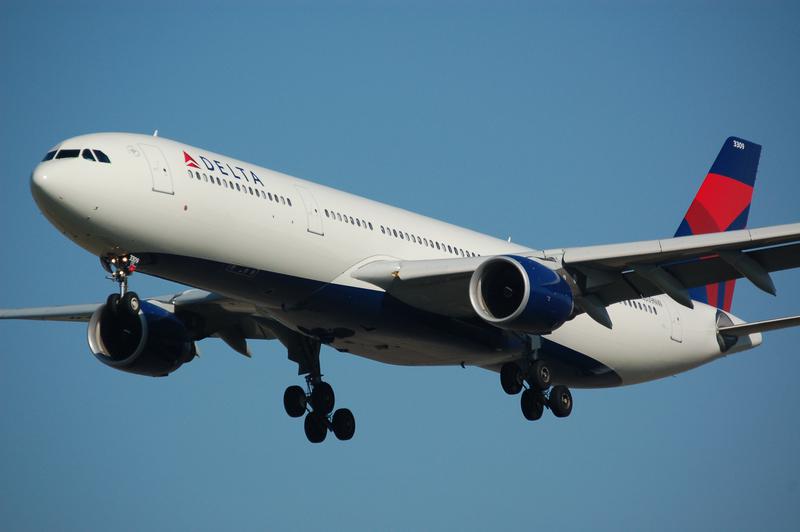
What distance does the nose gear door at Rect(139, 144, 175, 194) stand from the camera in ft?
93.6

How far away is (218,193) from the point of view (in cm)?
2934

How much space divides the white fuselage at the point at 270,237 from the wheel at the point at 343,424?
9.70ft

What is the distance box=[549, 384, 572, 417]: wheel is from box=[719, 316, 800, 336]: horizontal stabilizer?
218 inches

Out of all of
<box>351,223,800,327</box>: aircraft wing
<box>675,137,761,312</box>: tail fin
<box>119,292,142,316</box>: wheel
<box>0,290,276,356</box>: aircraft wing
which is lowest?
<box>119,292,142,316</box>: wheel

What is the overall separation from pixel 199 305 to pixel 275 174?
5.77 meters

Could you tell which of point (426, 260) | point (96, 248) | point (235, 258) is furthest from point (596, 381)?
point (96, 248)

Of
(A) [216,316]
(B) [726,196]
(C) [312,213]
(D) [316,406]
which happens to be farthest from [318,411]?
(B) [726,196]

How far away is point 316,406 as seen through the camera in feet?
121

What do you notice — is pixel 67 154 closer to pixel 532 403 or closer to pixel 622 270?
pixel 622 270

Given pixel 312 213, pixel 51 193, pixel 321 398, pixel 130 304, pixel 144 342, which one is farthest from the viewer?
pixel 321 398

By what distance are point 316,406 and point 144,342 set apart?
201 inches

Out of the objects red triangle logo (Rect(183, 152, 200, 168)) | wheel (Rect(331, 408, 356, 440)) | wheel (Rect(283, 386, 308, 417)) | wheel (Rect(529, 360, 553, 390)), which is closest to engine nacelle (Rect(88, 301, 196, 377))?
wheel (Rect(283, 386, 308, 417))

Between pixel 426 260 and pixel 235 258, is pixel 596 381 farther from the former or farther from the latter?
pixel 235 258

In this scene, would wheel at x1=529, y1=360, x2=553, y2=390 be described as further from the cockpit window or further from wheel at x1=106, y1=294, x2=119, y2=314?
the cockpit window
